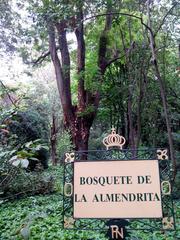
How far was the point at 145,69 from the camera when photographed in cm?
609

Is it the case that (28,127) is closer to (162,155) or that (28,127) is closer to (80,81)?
(80,81)

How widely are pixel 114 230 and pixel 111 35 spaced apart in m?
6.95

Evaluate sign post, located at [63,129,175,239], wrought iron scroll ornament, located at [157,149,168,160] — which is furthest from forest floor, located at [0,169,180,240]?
wrought iron scroll ornament, located at [157,149,168,160]

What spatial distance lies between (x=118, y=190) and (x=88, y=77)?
6.61 meters

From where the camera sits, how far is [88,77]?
8.29 metres

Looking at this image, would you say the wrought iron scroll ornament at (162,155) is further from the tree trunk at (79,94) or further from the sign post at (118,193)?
the tree trunk at (79,94)

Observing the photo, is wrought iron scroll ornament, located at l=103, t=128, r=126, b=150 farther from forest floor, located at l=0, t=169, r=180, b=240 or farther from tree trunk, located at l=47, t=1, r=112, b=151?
tree trunk, located at l=47, t=1, r=112, b=151

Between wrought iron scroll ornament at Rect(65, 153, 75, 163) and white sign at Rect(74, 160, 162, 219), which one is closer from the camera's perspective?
white sign at Rect(74, 160, 162, 219)

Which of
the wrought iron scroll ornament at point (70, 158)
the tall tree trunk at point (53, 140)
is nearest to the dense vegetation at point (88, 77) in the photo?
the tall tree trunk at point (53, 140)

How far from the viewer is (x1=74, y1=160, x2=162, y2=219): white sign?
185 cm

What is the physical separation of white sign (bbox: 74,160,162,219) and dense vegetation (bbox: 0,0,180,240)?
1.84 meters

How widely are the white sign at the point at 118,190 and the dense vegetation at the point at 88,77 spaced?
1842mm

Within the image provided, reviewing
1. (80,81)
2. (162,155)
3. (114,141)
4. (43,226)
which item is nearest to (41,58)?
(80,81)

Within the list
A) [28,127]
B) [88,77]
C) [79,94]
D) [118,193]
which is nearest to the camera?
[118,193]
